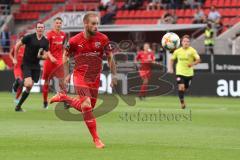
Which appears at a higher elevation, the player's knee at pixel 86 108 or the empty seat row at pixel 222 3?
the empty seat row at pixel 222 3

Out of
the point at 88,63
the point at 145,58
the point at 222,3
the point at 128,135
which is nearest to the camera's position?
the point at 88,63

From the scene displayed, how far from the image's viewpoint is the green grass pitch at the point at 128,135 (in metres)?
12.8

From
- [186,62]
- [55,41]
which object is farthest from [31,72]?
[186,62]

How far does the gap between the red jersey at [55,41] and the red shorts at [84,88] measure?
380 inches

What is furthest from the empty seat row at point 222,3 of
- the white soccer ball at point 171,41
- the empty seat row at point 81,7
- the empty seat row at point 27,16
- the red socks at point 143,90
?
the white soccer ball at point 171,41

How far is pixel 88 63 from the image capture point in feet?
47.1

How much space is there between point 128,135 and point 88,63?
86.5 inches

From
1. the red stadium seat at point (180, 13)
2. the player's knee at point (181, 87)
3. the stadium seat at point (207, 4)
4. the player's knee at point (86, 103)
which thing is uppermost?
the stadium seat at point (207, 4)

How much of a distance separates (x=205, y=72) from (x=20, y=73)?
37.1 ft

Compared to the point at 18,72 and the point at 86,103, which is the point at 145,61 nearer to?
the point at 18,72

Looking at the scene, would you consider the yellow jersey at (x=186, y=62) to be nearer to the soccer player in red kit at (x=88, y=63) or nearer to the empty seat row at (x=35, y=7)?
the soccer player in red kit at (x=88, y=63)

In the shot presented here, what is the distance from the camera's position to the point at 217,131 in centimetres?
1681

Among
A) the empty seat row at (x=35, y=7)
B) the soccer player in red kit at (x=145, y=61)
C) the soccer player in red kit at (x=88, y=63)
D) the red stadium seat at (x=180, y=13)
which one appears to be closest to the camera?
the soccer player in red kit at (x=88, y=63)

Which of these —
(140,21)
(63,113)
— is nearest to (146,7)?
(140,21)
